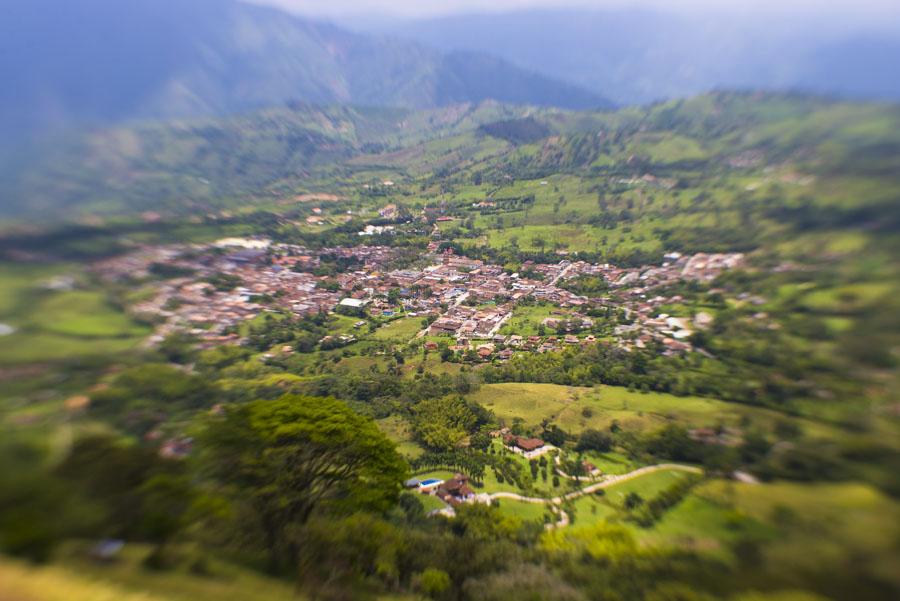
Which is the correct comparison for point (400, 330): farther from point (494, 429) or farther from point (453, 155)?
point (453, 155)

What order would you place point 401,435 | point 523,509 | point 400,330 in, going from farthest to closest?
point 400,330, point 401,435, point 523,509

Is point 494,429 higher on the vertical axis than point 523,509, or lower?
higher

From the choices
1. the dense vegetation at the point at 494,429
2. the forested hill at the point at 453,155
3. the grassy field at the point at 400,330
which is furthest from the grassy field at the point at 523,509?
the grassy field at the point at 400,330

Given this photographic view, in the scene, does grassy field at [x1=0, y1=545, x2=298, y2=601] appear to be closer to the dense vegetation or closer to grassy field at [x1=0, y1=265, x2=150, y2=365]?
the dense vegetation

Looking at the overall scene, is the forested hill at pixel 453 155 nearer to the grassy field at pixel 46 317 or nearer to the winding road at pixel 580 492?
the grassy field at pixel 46 317

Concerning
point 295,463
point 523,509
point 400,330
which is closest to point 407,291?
point 400,330

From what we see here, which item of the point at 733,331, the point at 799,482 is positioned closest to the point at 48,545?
the point at 799,482

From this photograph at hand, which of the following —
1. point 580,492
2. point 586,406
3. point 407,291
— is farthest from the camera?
point 407,291

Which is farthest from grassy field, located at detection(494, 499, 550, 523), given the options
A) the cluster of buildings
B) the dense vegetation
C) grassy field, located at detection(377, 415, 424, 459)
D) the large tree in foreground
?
the cluster of buildings

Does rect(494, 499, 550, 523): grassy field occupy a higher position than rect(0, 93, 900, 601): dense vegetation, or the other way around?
rect(0, 93, 900, 601): dense vegetation

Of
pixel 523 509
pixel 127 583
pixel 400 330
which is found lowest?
pixel 523 509
